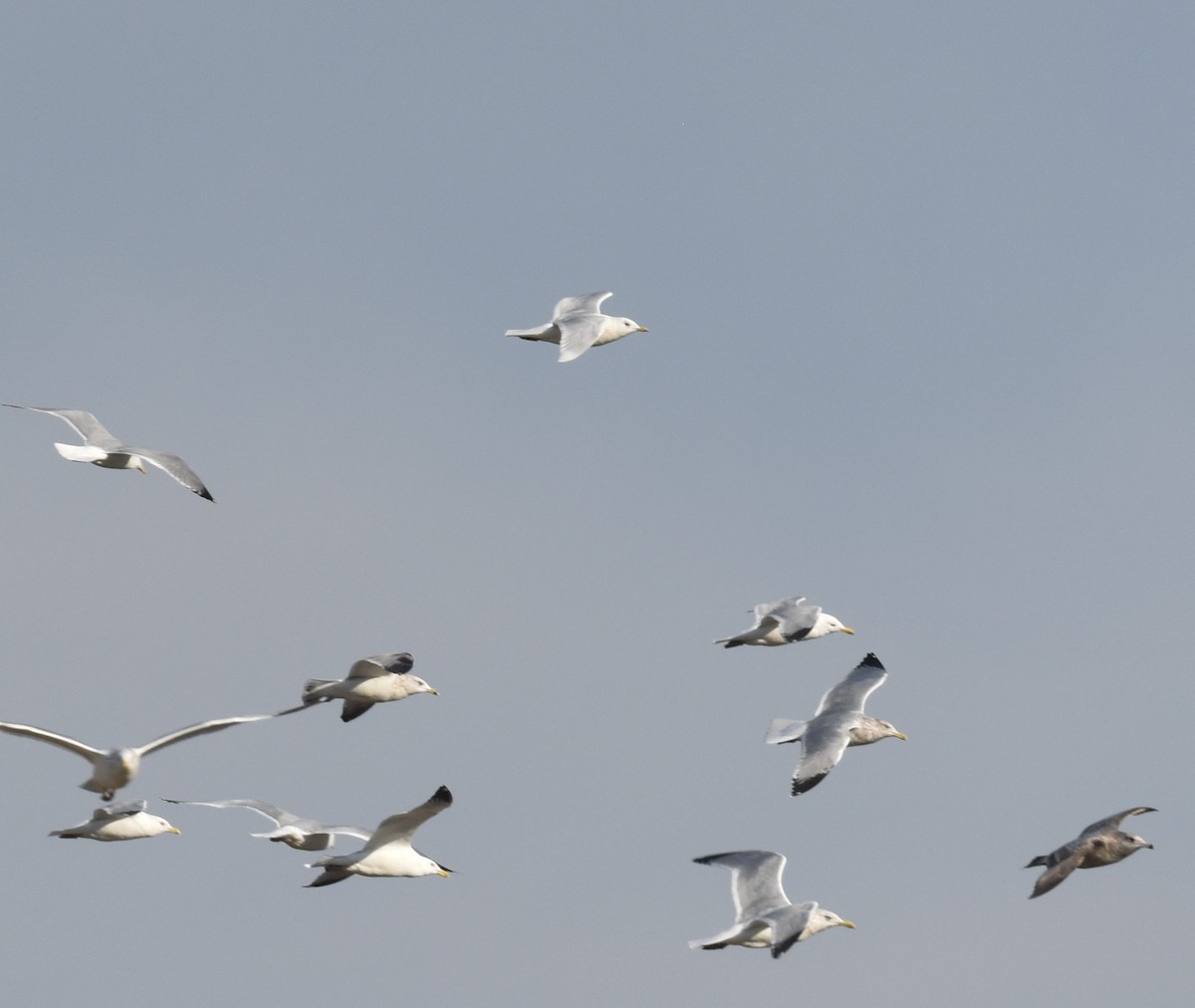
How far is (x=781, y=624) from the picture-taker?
2567 centimetres

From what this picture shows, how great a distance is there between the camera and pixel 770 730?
947 inches

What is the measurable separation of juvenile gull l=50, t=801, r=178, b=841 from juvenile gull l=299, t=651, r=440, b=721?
90.9 inches

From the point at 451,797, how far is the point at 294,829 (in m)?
2.85

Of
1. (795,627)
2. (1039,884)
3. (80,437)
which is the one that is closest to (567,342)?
(795,627)

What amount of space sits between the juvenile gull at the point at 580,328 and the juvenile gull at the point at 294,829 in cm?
603

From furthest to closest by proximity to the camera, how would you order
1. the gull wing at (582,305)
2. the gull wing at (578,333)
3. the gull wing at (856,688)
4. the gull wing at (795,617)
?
the gull wing at (582,305) → the gull wing at (578,333) → the gull wing at (795,617) → the gull wing at (856,688)

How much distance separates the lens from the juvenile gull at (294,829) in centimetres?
2367

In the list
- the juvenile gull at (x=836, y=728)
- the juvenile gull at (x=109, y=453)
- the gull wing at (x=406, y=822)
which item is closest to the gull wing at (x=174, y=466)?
the juvenile gull at (x=109, y=453)

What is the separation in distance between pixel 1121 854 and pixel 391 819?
7.56 m

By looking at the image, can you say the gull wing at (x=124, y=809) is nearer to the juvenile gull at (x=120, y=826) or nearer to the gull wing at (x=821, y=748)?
the juvenile gull at (x=120, y=826)

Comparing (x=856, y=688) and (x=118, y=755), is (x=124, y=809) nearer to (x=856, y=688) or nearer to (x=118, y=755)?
(x=118, y=755)

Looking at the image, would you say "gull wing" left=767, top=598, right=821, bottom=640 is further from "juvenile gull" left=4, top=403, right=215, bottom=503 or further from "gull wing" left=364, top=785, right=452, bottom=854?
"juvenile gull" left=4, top=403, right=215, bottom=503

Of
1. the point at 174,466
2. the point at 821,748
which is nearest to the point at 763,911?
the point at 821,748

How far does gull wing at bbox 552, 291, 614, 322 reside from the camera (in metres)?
28.4
